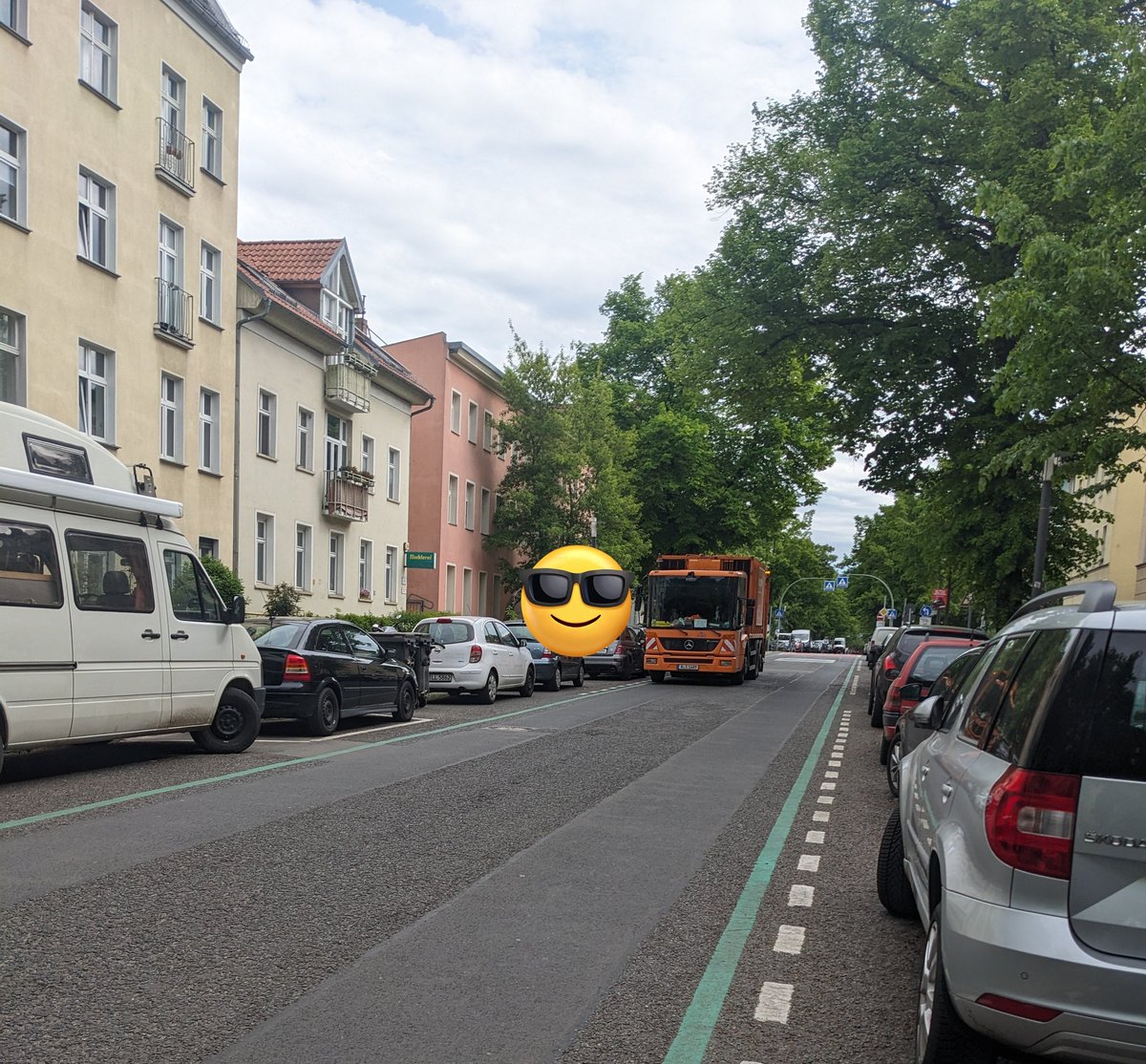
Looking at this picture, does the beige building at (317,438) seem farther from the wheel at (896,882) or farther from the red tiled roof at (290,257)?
the wheel at (896,882)

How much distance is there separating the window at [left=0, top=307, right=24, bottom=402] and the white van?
30.6 ft

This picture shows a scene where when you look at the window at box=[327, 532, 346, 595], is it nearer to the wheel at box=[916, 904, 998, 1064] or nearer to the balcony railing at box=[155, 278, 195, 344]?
the balcony railing at box=[155, 278, 195, 344]

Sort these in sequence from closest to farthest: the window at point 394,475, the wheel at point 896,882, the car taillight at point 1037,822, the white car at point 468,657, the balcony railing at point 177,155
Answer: the car taillight at point 1037,822
the wheel at point 896,882
the white car at point 468,657
the balcony railing at point 177,155
the window at point 394,475

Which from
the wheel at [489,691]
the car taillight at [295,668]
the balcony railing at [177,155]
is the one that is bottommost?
the wheel at [489,691]

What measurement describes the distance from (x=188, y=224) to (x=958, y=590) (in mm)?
19953

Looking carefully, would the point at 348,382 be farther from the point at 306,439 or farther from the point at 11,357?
the point at 11,357

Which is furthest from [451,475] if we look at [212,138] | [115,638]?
[115,638]

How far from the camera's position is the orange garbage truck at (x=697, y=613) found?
29688 mm

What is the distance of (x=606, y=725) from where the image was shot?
59.1 feet

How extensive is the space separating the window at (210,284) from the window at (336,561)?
8734 mm

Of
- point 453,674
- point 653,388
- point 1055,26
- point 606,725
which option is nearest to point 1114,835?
point 606,725

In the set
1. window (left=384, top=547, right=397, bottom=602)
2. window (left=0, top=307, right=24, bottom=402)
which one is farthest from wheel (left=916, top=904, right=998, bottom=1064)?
window (left=384, top=547, right=397, bottom=602)

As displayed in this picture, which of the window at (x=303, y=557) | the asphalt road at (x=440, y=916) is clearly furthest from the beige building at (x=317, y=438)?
the asphalt road at (x=440, y=916)

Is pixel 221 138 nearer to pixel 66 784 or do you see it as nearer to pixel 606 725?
pixel 606 725
